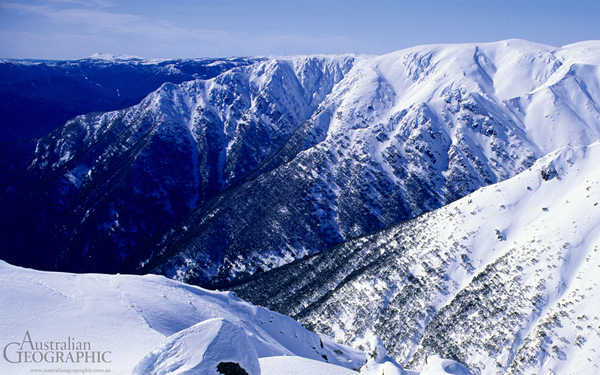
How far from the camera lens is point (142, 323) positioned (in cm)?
4522

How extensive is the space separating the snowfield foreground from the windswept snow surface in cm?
7

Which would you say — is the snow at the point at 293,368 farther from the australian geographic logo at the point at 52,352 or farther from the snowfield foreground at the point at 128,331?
the australian geographic logo at the point at 52,352

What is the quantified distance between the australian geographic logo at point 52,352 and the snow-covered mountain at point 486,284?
105571 mm

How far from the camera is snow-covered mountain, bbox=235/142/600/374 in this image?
105 meters

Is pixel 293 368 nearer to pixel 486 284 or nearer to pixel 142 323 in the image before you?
pixel 142 323

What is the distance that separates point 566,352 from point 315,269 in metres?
119

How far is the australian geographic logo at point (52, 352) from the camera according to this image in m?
33.3

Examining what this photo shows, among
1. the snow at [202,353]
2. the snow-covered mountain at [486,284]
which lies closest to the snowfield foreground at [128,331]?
the snow at [202,353]

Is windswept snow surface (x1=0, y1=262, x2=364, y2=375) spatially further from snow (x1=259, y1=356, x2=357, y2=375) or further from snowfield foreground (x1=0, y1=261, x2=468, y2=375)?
snow (x1=259, y1=356, x2=357, y2=375)

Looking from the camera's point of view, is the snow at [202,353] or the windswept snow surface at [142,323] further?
the windswept snow surface at [142,323]

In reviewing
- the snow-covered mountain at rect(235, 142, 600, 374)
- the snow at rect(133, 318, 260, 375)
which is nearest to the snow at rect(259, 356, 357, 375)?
the snow at rect(133, 318, 260, 375)

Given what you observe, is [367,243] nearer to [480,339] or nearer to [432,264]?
[432,264]

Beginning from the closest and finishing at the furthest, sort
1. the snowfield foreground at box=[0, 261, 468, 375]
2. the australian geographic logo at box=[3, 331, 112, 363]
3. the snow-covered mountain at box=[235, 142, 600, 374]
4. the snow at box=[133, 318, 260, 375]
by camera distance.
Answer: the snow at box=[133, 318, 260, 375] → the snowfield foreground at box=[0, 261, 468, 375] → the australian geographic logo at box=[3, 331, 112, 363] → the snow-covered mountain at box=[235, 142, 600, 374]

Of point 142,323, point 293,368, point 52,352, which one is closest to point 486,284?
point 293,368
